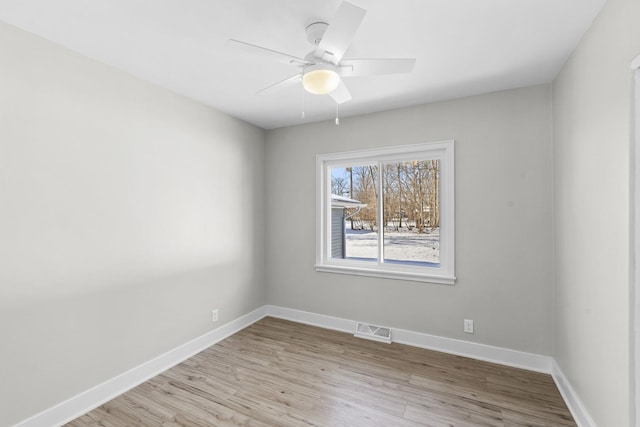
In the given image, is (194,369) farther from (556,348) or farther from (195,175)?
(556,348)

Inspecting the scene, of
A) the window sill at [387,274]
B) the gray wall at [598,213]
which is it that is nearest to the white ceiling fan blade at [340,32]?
the gray wall at [598,213]

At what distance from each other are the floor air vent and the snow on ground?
2.54 ft

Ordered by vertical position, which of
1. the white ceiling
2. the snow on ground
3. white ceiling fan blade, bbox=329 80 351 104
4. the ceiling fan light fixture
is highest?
the white ceiling

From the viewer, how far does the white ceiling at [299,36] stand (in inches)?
64.1

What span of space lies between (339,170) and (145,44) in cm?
229

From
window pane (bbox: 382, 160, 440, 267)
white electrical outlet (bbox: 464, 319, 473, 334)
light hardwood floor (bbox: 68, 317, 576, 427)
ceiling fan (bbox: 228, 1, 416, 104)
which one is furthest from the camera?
window pane (bbox: 382, 160, 440, 267)

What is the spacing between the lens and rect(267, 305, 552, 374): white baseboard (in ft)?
8.62

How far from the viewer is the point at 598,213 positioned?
1721 millimetres

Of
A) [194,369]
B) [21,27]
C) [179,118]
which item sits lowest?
[194,369]

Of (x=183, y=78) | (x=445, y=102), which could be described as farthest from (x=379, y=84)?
(x=183, y=78)

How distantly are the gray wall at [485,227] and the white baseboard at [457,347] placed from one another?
0.20 ft

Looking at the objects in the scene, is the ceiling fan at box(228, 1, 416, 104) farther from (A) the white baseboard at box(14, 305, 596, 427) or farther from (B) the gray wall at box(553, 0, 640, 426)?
Result: (A) the white baseboard at box(14, 305, 596, 427)

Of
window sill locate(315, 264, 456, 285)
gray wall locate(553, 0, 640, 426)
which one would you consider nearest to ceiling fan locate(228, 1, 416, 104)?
gray wall locate(553, 0, 640, 426)

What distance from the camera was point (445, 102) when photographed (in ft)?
9.75
